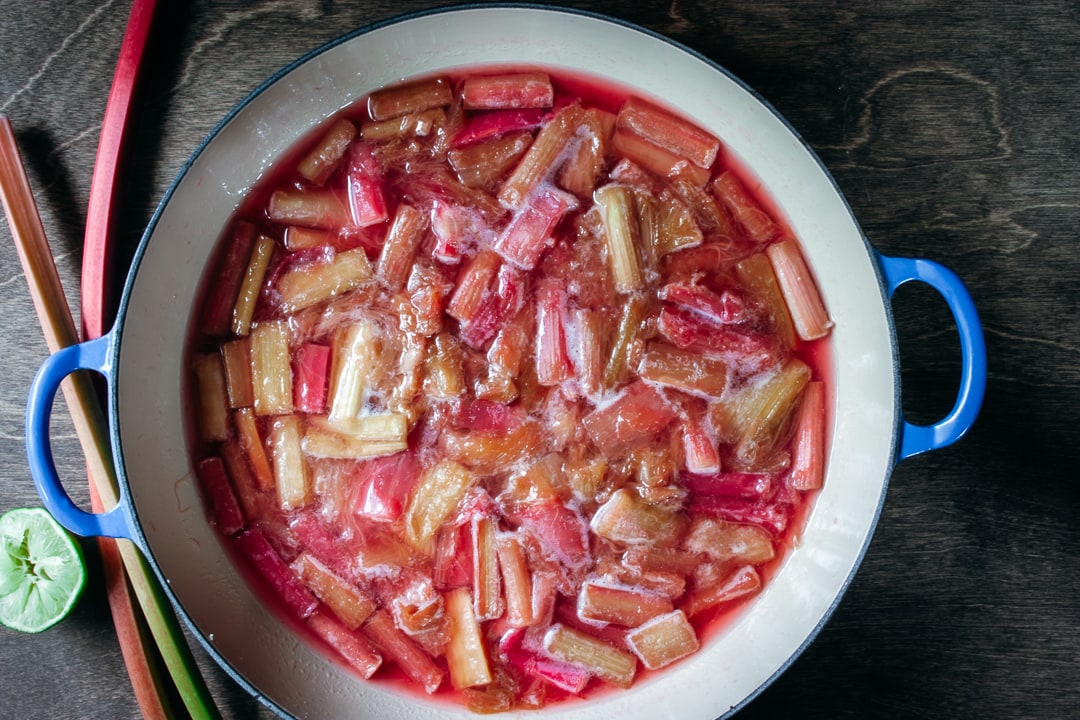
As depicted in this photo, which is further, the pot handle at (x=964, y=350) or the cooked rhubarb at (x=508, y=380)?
the cooked rhubarb at (x=508, y=380)

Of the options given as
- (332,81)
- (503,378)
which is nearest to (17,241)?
(332,81)

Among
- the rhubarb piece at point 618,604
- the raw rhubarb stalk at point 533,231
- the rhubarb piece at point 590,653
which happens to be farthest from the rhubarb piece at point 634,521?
the raw rhubarb stalk at point 533,231

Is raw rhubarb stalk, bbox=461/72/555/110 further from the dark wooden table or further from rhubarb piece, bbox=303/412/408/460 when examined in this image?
rhubarb piece, bbox=303/412/408/460

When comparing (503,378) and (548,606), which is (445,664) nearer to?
(548,606)

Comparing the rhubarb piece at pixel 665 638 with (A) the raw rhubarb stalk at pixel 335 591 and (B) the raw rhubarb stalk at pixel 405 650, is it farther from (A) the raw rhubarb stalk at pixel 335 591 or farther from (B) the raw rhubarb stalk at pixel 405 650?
(A) the raw rhubarb stalk at pixel 335 591

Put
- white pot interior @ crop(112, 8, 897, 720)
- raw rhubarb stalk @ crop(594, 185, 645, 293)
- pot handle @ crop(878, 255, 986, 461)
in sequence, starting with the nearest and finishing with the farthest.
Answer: pot handle @ crop(878, 255, 986, 461) → white pot interior @ crop(112, 8, 897, 720) → raw rhubarb stalk @ crop(594, 185, 645, 293)

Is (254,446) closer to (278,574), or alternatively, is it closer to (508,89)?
(278,574)

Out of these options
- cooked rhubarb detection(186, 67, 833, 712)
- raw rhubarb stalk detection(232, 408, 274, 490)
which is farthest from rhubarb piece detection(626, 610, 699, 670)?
raw rhubarb stalk detection(232, 408, 274, 490)
